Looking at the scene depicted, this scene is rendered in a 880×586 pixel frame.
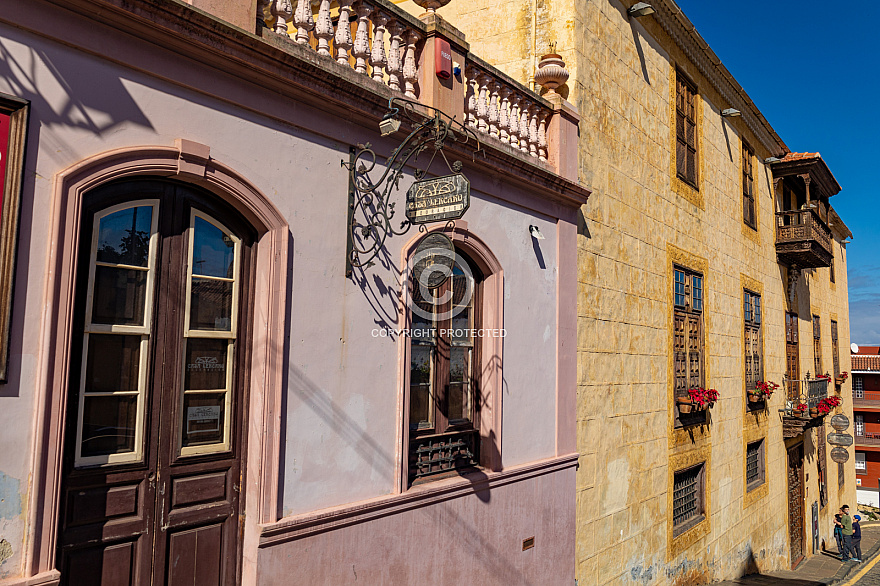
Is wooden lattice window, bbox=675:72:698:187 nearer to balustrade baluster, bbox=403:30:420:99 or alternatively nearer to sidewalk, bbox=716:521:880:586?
balustrade baluster, bbox=403:30:420:99

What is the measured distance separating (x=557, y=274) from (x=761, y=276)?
34.2 ft

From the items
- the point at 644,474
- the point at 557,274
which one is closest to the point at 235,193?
the point at 557,274

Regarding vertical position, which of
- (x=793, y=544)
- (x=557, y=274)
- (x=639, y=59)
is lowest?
(x=793, y=544)

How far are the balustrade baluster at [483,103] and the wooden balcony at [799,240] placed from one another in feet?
45.1

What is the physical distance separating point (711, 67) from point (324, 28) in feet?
34.5

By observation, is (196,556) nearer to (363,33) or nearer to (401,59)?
(363,33)

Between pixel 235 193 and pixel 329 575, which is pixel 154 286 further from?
pixel 329 575

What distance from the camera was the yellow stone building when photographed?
29.3 feet

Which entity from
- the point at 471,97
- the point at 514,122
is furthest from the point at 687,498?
the point at 471,97

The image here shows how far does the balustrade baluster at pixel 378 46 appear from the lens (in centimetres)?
571

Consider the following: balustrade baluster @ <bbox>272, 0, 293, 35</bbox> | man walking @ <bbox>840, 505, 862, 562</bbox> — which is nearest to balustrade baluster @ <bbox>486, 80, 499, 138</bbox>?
balustrade baluster @ <bbox>272, 0, 293, 35</bbox>

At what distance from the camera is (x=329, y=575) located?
16.6 ft

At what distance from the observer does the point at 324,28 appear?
5.21 meters

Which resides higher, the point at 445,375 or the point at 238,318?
the point at 238,318
